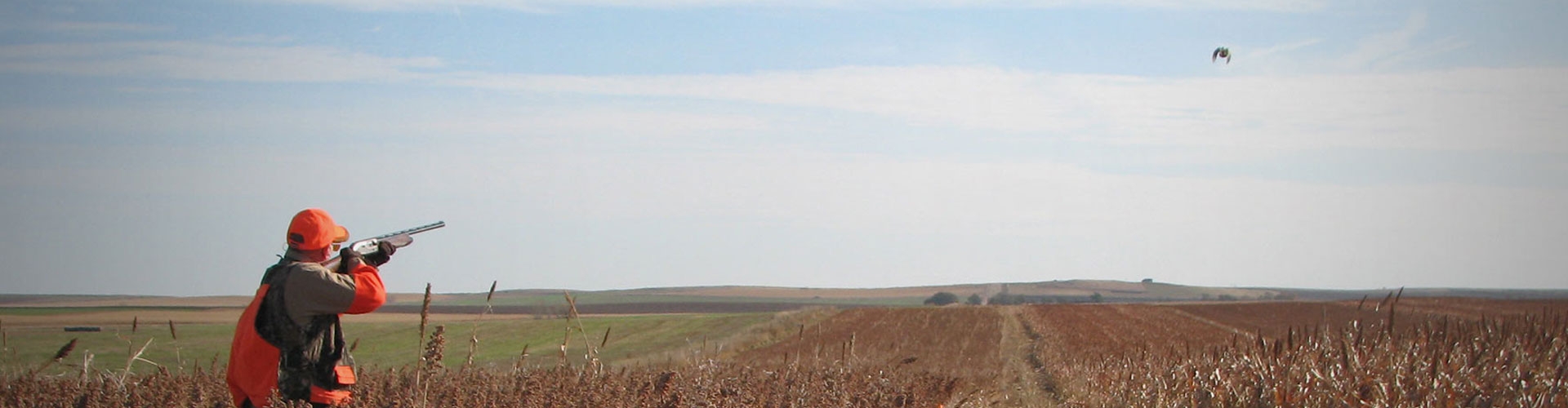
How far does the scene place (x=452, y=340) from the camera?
51.2 metres

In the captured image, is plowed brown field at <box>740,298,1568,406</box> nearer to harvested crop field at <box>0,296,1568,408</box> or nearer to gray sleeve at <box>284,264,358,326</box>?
harvested crop field at <box>0,296,1568,408</box>

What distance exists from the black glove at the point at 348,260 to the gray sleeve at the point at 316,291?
1.06ft

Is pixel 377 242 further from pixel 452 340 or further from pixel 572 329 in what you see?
pixel 452 340

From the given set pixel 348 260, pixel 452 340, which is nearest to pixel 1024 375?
pixel 348 260

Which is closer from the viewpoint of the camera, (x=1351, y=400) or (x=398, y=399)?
(x=398, y=399)

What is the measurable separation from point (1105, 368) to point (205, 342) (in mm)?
39373

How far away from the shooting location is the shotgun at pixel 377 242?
7098 millimetres

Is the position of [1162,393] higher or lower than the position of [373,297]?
lower

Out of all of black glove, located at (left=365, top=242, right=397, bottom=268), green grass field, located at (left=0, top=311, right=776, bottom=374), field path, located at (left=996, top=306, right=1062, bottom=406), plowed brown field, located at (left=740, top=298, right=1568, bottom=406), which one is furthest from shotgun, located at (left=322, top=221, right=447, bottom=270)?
green grass field, located at (left=0, top=311, right=776, bottom=374)

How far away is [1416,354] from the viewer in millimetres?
9961

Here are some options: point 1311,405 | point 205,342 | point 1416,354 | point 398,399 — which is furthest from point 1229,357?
point 205,342

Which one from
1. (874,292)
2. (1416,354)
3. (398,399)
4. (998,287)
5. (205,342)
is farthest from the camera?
(874,292)

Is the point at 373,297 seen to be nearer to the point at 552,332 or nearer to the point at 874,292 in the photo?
the point at 552,332

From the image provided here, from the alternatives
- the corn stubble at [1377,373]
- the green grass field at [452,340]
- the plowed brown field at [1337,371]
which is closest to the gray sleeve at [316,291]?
the plowed brown field at [1337,371]
